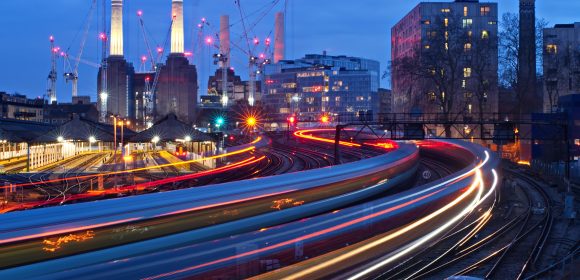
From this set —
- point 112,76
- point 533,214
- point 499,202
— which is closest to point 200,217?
point 533,214

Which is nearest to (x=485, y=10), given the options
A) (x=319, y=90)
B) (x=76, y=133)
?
(x=76, y=133)

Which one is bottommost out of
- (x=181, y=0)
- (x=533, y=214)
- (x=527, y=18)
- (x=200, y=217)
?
(x=533, y=214)

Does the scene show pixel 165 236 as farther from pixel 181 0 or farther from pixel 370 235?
pixel 181 0

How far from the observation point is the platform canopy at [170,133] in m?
45.3

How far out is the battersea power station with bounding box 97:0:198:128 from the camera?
12700 centimetres

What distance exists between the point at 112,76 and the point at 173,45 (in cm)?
2228

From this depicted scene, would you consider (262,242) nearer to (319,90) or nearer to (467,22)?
(467,22)

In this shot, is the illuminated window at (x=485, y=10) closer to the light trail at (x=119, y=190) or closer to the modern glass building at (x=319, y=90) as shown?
the light trail at (x=119, y=190)

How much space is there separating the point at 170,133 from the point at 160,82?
86.5 metres

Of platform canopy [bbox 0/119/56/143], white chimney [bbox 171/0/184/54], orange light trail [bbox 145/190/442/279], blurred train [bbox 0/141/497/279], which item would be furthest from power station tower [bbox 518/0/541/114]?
white chimney [bbox 171/0/184/54]

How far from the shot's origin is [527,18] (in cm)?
5866

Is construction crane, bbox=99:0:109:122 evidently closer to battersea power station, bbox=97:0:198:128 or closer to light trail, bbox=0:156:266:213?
battersea power station, bbox=97:0:198:128

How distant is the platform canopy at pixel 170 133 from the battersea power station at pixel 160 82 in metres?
60.0

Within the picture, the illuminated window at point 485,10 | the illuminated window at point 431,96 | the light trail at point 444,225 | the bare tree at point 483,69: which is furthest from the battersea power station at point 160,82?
the light trail at point 444,225
